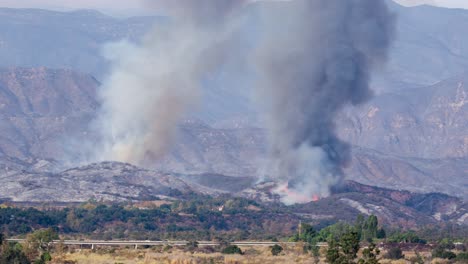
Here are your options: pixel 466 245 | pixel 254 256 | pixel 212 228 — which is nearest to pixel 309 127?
pixel 212 228

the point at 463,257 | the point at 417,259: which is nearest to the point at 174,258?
the point at 417,259

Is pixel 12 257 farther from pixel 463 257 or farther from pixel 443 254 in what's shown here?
pixel 463 257

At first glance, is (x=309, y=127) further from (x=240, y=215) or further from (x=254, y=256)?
(x=254, y=256)

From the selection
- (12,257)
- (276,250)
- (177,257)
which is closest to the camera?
(12,257)

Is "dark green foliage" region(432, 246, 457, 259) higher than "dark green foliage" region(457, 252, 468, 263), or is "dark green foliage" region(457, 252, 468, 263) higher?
"dark green foliage" region(432, 246, 457, 259)

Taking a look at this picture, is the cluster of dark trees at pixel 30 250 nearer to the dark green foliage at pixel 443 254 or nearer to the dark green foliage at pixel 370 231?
the dark green foliage at pixel 443 254

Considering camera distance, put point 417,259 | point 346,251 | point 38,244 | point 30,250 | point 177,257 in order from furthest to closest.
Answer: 1. point 38,244
2. point 30,250
3. point 417,259
4. point 177,257
5. point 346,251

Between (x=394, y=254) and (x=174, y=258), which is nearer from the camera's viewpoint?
(x=174, y=258)

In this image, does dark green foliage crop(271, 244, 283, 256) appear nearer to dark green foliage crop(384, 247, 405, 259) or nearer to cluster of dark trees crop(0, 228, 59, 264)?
dark green foliage crop(384, 247, 405, 259)

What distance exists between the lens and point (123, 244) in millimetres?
111188

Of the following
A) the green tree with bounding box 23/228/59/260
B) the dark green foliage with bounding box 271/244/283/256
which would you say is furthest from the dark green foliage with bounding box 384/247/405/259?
the green tree with bounding box 23/228/59/260

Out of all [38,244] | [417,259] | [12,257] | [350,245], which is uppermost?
[38,244]

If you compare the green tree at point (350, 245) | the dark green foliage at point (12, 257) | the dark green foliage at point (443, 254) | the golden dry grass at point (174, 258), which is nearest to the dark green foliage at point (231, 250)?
the golden dry grass at point (174, 258)

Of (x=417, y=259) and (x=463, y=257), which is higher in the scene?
(x=463, y=257)
